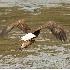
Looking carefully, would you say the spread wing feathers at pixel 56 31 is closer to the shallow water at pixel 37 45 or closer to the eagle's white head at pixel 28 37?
the eagle's white head at pixel 28 37

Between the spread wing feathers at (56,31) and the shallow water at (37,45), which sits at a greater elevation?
the spread wing feathers at (56,31)

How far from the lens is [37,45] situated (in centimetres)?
1193

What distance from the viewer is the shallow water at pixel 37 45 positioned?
33.0 ft

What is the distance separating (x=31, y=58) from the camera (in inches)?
414

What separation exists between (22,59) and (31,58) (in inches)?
7.7

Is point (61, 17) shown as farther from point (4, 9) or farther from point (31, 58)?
point (31, 58)

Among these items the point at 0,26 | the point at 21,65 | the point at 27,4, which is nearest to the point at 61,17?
the point at 0,26

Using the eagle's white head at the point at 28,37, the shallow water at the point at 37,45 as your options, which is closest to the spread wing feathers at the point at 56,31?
the eagle's white head at the point at 28,37

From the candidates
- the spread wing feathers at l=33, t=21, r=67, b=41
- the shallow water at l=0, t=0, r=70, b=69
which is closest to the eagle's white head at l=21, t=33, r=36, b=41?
the spread wing feathers at l=33, t=21, r=67, b=41

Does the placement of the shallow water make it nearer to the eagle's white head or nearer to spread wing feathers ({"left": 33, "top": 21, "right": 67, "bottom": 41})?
spread wing feathers ({"left": 33, "top": 21, "right": 67, "bottom": 41})

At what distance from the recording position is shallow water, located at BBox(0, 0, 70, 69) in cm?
1005

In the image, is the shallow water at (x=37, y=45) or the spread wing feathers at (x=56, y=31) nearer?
the spread wing feathers at (x=56, y=31)

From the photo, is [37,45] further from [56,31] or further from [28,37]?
[28,37]

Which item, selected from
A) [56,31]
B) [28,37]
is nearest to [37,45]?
[56,31]
